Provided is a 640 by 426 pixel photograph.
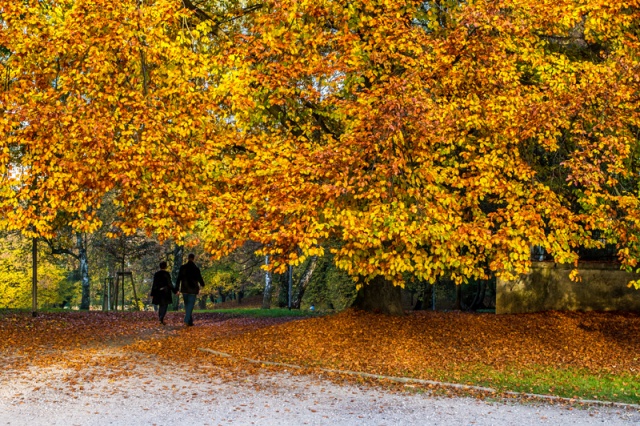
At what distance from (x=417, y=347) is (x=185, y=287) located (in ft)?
21.7

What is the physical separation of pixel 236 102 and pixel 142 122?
145 centimetres

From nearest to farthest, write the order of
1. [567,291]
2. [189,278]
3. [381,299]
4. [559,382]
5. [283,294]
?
[559,382]
[381,299]
[189,278]
[567,291]
[283,294]

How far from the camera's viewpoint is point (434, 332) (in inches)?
549

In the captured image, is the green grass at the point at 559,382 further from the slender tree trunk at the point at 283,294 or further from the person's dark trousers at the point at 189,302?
the slender tree trunk at the point at 283,294

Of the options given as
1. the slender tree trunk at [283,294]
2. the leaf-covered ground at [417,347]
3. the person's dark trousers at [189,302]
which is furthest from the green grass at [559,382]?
the slender tree trunk at [283,294]

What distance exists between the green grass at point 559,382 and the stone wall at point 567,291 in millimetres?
6786

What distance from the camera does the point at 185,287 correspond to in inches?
676

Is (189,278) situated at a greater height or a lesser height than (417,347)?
greater

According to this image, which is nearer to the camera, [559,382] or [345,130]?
[559,382]

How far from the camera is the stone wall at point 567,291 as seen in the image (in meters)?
17.6

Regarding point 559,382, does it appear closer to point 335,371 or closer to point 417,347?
point 417,347

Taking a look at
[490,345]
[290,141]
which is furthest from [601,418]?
[290,141]

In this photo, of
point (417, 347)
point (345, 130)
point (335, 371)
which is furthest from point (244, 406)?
point (345, 130)

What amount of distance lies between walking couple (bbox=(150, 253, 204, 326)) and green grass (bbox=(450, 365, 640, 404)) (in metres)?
7.93
